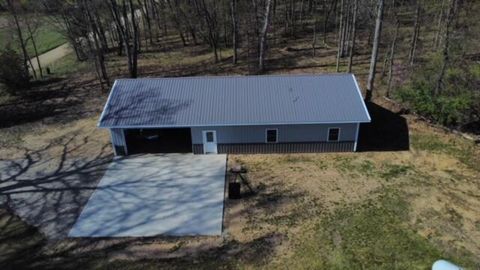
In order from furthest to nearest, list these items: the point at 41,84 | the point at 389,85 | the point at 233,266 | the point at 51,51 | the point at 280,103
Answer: the point at 51,51, the point at 41,84, the point at 389,85, the point at 280,103, the point at 233,266

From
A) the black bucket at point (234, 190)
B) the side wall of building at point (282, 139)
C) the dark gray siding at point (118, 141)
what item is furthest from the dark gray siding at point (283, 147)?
the dark gray siding at point (118, 141)

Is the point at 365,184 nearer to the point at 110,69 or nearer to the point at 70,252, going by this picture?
the point at 70,252

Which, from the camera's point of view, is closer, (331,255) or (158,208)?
(331,255)

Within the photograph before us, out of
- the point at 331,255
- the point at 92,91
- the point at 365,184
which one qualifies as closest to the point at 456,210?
the point at 365,184

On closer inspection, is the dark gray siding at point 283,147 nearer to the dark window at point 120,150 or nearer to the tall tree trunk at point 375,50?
the dark window at point 120,150

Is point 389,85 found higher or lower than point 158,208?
higher

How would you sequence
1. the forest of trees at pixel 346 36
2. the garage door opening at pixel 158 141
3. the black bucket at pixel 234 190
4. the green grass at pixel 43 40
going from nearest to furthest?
1. the black bucket at pixel 234 190
2. the garage door opening at pixel 158 141
3. the forest of trees at pixel 346 36
4. the green grass at pixel 43 40
